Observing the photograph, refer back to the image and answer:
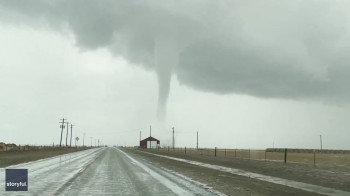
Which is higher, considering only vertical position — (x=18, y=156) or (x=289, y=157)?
(x=18, y=156)

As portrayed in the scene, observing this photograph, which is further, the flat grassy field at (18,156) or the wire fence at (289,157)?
the wire fence at (289,157)

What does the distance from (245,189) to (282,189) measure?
6.09 feet

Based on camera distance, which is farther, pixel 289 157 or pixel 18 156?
pixel 289 157

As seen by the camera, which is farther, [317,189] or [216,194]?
[317,189]

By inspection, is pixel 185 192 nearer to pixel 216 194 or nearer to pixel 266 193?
pixel 216 194

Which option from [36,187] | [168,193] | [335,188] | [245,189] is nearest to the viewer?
[168,193]

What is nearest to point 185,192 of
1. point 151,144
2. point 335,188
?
point 335,188

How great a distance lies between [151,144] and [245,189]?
178 metres

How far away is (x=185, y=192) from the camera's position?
656 inches

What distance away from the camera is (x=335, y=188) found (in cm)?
2052

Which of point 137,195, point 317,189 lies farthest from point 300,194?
point 137,195

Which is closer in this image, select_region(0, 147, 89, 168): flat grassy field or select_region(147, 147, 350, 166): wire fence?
select_region(0, 147, 89, 168): flat grassy field

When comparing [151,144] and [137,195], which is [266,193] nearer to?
[137,195]

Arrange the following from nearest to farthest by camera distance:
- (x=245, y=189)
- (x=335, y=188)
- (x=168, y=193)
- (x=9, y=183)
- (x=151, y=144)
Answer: (x=9, y=183), (x=168, y=193), (x=245, y=189), (x=335, y=188), (x=151, y=144)
